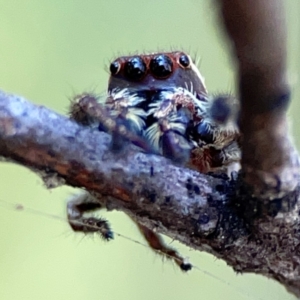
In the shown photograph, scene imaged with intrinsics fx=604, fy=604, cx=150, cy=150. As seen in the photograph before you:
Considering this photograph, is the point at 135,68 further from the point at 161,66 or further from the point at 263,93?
the point at 263,93

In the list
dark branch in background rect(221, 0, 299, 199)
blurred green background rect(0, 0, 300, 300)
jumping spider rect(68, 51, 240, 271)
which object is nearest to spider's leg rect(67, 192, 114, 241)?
jumping spider rect(68, 51, 240, 271)

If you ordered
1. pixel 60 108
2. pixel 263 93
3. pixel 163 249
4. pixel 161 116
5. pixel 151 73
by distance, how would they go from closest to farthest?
1. pixel 263 93
2. pixel 161 116
3. pixel 151 73
4. pixel 163 249
5. pixel 60 108

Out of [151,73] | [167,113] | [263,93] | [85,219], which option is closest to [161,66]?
[151,73]

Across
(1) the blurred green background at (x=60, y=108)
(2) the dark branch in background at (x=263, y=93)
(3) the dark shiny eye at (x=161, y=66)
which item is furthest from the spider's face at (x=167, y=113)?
(1) the blurred green background at (x=60, y=108)

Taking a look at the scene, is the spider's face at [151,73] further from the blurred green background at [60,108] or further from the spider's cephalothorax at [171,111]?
the blurred green background at [60,108]

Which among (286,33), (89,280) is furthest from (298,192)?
(89,280)

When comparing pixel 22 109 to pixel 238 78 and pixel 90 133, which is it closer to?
pixel 90 133
